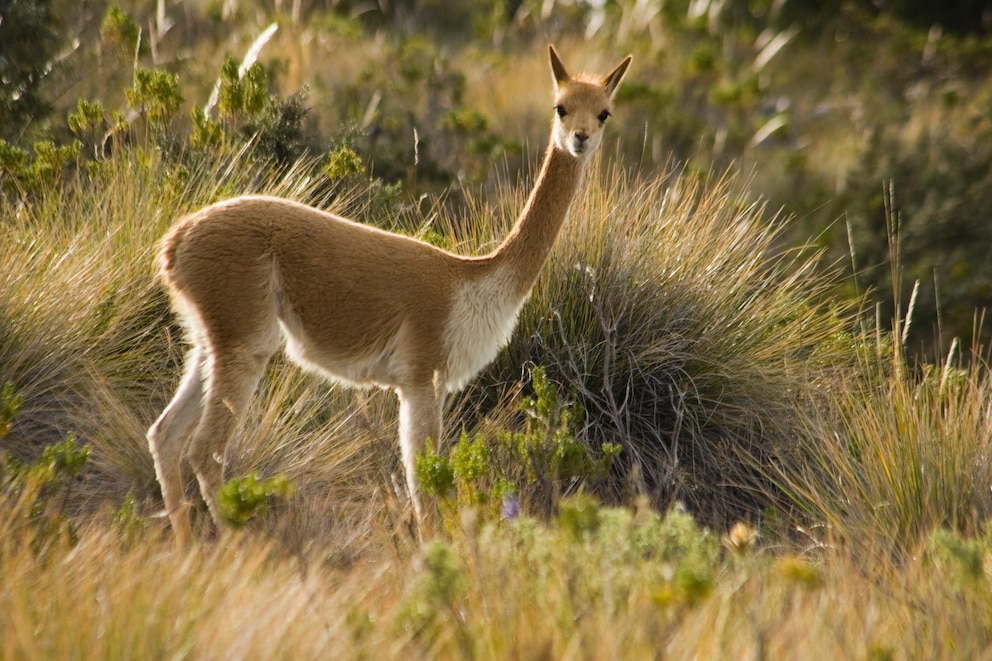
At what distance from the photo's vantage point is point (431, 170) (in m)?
9.44

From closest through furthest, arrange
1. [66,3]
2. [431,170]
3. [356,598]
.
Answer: [356,598]
[431,170]
[66,3]

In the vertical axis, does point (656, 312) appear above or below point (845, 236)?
above

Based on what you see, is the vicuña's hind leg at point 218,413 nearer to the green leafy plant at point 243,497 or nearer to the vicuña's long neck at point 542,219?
the green leafy plant at point 243,497

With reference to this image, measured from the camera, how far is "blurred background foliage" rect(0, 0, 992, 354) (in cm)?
791

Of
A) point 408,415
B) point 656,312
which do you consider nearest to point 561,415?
point 408,415

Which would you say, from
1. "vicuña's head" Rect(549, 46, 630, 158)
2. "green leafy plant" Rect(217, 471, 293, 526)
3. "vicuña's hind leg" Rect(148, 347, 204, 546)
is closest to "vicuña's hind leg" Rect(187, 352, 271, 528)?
"vicuña's hind leg" Rect(148, 347, 204, 546)

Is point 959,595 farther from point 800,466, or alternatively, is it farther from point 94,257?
point 94,257

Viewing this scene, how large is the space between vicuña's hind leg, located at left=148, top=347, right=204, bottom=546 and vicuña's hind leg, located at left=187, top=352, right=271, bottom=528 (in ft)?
0.40

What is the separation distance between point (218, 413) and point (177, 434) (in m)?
0.28

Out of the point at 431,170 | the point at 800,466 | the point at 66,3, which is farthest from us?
the point at 66,3

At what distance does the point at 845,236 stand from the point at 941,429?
22.6 feet

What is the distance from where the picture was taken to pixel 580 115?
5438mm

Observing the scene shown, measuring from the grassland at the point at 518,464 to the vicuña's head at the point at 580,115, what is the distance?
3.17ft

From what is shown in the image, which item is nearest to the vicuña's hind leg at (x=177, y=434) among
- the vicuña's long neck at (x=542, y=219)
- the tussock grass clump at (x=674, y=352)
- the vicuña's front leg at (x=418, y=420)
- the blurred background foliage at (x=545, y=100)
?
the vicuña's front leg at (x=418, y=420)
